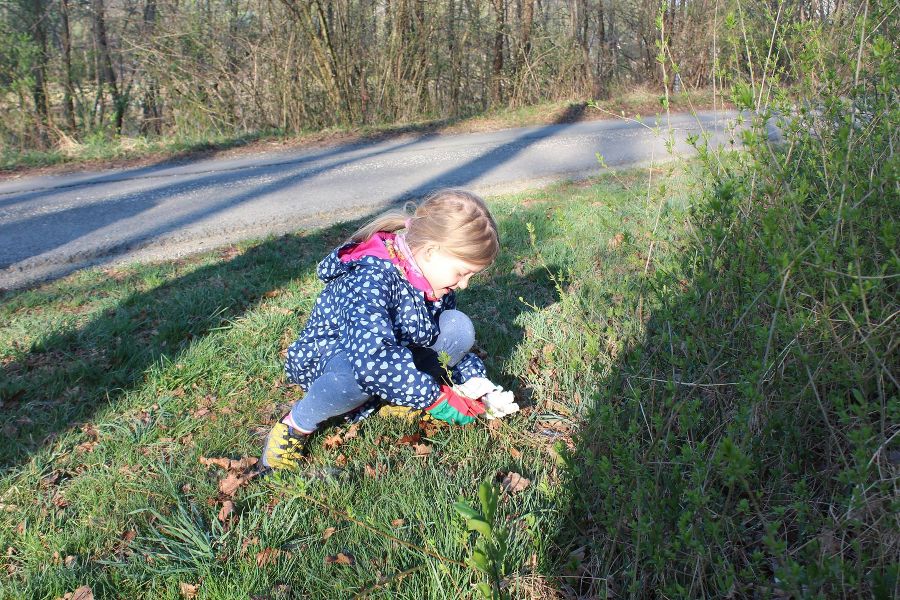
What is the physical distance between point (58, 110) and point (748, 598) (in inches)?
525

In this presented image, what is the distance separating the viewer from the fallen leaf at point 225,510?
2.46 meters

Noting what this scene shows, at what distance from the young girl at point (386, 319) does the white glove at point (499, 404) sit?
6 cm

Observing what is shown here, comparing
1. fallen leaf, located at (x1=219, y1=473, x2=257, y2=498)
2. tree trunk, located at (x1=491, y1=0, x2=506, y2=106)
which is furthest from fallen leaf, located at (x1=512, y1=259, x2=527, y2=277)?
tree trunk, located at (x1=491, y1=0, x2=506, y2=106)

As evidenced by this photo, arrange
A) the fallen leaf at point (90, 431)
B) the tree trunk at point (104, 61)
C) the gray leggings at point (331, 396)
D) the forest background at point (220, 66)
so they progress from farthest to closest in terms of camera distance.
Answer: the tree trunk at point (104, 61)
the forest background at point (220, 66)
the fallen leaf at point (90, 431)
the gray leggings at point (331, 396)

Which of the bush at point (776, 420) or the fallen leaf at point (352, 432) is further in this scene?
the fallen leaf at point (352, 432)

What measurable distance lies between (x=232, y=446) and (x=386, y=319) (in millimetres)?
A: 905

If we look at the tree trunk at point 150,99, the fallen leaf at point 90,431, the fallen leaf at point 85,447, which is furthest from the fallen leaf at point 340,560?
the tree trunk at point 150,99

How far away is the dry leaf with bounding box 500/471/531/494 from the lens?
2.50 meters

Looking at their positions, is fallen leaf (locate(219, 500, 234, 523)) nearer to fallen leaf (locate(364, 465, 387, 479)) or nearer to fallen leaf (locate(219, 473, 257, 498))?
fallen leaf (locate(219, 473, 257, 498))

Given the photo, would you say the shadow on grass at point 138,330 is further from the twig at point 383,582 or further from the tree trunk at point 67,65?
the tree trunk at point 67,65

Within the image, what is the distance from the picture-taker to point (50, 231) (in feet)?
20.2

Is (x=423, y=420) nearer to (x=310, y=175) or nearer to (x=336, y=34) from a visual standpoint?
(x=310, y=175)

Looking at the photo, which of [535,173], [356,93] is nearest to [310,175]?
[535,173]

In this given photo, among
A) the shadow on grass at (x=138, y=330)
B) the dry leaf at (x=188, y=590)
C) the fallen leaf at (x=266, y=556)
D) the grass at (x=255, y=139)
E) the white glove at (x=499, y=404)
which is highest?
the grass at (x=255, y=139)
